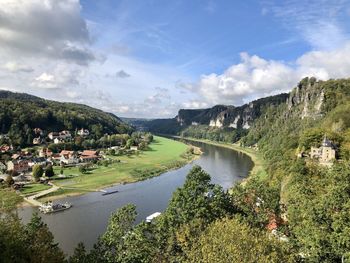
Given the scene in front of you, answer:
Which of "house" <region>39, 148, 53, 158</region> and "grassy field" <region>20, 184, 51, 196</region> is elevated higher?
"house" <region>39, 148, 53, 158</region>

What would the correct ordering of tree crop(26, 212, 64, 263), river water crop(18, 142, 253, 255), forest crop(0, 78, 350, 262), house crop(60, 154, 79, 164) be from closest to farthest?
1. forest crop(0, 78, 350, 262)
2. tree crop(26, 212, 64, 263)
3. river water crop(18, 142, 253, 255)
4. house crop(60, 154, 79, 164)

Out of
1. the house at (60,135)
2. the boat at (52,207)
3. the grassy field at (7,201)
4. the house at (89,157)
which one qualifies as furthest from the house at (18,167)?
the grassy field at (7,201)

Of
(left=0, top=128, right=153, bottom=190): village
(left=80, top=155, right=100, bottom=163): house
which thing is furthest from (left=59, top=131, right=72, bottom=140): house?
(left=80, top=155, right=100, bottom=163): house

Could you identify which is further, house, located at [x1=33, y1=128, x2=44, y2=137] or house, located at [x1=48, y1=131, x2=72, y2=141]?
house, located at [x1=48, y1=131, x2=72, y2=141]

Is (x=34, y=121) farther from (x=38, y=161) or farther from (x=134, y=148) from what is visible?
(x=38, y=161)

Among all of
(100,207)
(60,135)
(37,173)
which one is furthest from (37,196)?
(60,135)

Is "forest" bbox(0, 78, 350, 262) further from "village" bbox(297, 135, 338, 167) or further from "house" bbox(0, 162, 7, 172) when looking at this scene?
"house" bbox(0, 162, 7, 172)

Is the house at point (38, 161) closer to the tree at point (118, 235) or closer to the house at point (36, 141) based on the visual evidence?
the house at point (36, 141)
